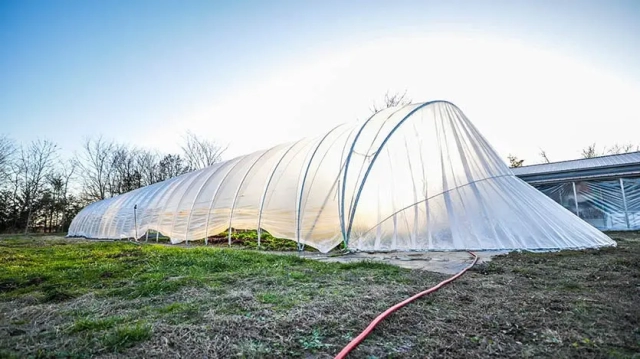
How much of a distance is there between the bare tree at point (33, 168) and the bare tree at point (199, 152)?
507 inches

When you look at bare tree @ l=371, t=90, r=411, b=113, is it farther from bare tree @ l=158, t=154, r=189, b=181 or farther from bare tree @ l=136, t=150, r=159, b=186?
bare tree @ l=136, t=150, r=159, b=186

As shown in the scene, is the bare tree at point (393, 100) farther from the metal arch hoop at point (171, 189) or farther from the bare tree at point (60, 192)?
the bare tree at point (60, 192)

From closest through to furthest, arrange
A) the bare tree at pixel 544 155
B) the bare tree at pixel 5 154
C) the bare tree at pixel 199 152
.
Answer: the bare tree at pixel 5 154 < the bare tree at pixel 544 155 < the bare tree at pixel 199 152

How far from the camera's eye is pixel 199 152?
33969 millimetres

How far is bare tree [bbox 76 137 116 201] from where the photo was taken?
32531 mm

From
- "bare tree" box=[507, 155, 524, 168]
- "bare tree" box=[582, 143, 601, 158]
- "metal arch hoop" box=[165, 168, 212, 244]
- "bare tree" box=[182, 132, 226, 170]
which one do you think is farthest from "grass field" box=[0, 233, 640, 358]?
"bare tree" box=[582, 143, 601, 158]

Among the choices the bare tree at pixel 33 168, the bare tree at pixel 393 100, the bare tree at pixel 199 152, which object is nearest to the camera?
the bare tree at pixel 393 100

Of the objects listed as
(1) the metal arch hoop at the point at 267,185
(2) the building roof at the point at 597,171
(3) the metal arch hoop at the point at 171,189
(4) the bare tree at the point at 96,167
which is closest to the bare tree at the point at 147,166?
(4) the bare tree at the point at 96,167

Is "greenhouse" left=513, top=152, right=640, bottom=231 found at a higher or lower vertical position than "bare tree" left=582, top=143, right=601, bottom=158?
lower

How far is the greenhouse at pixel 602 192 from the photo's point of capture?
39.8 feet

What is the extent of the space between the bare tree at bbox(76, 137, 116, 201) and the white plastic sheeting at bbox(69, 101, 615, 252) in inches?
1206

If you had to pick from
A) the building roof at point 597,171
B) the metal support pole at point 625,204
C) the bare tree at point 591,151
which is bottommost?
the metal support pole at point 625,204

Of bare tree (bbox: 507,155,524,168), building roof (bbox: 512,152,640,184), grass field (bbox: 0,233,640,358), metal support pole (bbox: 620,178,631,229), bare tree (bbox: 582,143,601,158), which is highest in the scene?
bare tree (bbox: 582,143,601,158)

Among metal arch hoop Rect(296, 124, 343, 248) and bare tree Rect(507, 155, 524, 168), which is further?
bare tree Rect(507, 155, 524, 168)
